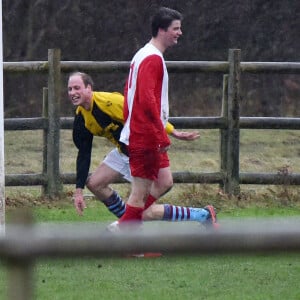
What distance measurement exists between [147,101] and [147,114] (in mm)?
99

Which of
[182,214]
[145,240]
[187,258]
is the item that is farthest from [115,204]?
[145,240]

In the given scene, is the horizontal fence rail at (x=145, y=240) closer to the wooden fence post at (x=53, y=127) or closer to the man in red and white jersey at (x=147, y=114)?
the man in red and white jersey at (x=147, y=114)

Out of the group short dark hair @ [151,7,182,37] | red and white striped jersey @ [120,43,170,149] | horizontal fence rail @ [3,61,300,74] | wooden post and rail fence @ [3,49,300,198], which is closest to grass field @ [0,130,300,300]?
wooden post and rail fence @ [3,49,300,198]

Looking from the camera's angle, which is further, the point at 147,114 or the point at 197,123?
the point at 197,123

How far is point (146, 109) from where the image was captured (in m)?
7.50

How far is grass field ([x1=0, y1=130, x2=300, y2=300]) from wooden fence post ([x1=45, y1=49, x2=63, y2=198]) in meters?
0.14

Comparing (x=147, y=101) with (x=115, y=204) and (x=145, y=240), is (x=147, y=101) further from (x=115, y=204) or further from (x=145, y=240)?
(x=145, y=240)

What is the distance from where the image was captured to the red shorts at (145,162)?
7.66 metres

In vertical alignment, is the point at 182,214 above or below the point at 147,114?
below

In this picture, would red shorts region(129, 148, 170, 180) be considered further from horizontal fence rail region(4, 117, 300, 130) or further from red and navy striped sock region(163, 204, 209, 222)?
horizontal fence rail region(4, 117, 300, 130)

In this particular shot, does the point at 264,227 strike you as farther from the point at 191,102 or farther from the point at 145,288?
the point at 191,102

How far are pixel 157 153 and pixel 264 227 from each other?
15.6 ft

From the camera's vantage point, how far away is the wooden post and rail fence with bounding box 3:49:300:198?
10766mm

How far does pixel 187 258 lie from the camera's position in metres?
3.03
